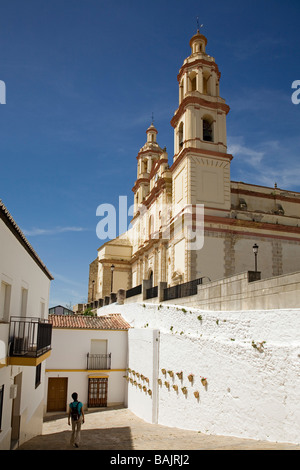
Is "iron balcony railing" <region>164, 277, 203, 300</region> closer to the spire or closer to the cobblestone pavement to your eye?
the cobblestone pavement

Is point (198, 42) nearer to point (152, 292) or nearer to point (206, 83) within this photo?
point (206, 83)

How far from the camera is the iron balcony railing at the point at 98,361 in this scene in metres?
20.4

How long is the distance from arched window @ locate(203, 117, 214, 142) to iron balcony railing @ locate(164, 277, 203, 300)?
12620 millimetres

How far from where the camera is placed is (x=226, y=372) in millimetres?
10312

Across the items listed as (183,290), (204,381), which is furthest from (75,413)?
(183,290)

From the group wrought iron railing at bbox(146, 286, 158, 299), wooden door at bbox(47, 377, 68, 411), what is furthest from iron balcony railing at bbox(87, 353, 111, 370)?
wrought iron railing at bbox(146, 286, 158, 299)

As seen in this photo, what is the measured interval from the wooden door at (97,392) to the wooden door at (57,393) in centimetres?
123

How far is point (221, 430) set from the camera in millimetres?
10188

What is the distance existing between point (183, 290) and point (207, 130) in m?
14.5

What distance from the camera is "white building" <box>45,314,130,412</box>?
19.8 metres

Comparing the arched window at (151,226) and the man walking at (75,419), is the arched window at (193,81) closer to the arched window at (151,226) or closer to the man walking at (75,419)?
the arched window at (151,226)

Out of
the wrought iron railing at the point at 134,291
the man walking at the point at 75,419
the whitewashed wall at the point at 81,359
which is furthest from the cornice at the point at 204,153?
the man walking at the point at 75,419
